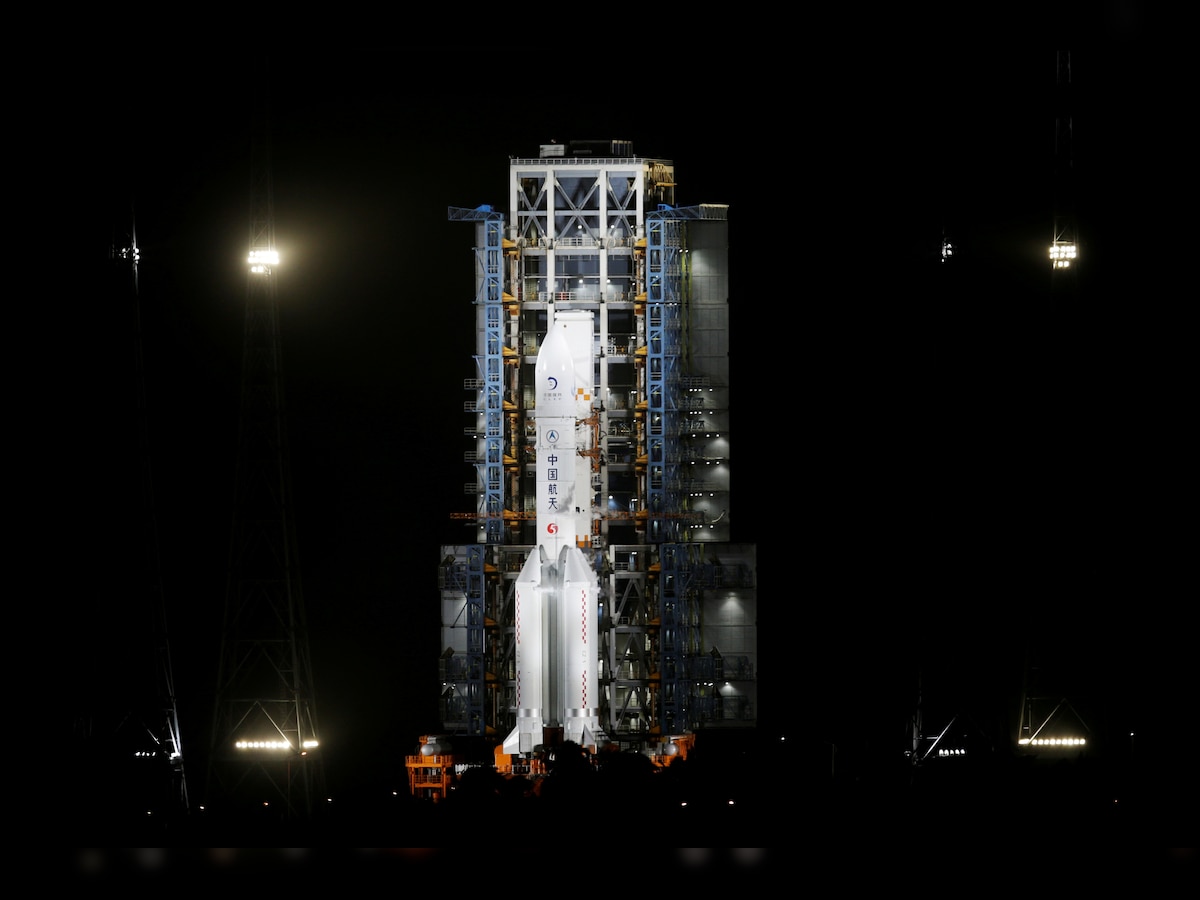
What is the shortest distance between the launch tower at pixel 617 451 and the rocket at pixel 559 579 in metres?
0.09

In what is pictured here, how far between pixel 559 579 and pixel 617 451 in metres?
4.02

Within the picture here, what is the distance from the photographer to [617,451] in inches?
1533

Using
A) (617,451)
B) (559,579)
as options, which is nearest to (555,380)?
(617,451)

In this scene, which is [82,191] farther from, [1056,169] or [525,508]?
[1056,169]

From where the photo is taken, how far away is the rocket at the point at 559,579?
3544cm

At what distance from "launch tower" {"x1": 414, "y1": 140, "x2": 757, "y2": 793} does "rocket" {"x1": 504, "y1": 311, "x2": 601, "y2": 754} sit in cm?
9

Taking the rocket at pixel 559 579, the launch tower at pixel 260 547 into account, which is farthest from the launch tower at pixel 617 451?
the launch tower at pixel 260 547

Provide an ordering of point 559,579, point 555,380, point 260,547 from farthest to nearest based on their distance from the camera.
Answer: point 555,380 < point 559,579 < point 260,547

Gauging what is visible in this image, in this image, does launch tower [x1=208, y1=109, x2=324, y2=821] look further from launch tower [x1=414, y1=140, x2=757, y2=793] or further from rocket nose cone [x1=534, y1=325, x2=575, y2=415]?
rocket nose cone [x1=534, y1=325, x2=575, y2=415]

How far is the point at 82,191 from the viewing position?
109 feet

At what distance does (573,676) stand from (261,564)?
31.0 feet

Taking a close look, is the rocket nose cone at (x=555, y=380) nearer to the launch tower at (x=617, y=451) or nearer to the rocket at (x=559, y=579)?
the rocket at (x=559, y=579)

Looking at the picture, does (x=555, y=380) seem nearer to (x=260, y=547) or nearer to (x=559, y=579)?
(x=559, y=579)

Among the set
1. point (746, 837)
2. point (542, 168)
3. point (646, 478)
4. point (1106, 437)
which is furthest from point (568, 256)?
point (746, 837)
